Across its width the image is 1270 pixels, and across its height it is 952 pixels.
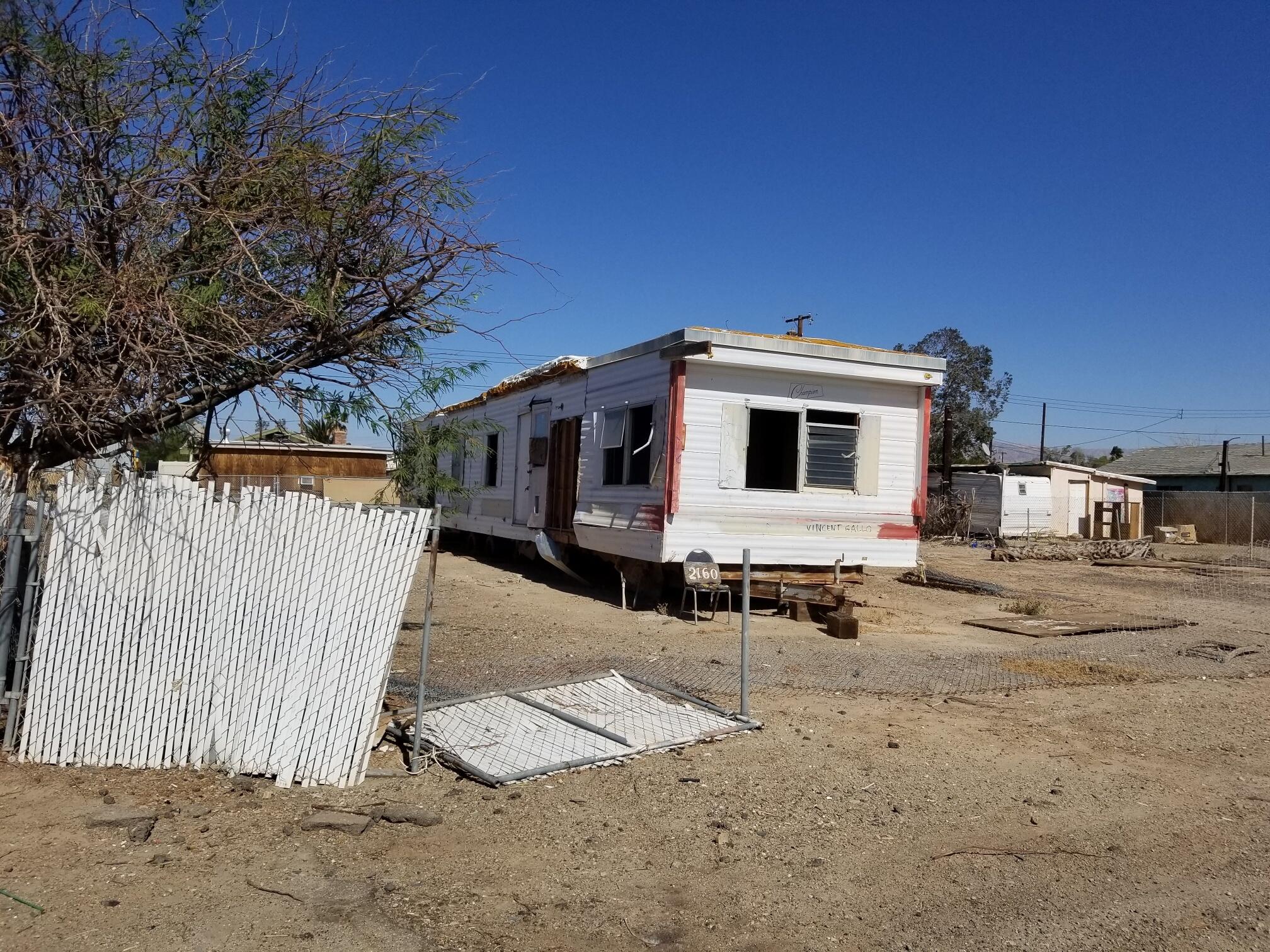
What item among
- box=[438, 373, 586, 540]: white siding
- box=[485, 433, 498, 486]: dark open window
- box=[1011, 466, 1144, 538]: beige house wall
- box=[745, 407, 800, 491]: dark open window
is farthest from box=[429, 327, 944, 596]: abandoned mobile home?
box=[1011, 466, 1144, 538]: beige house wall

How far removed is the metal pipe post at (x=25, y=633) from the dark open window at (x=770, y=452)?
9.83 meters

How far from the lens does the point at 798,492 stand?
12023mm

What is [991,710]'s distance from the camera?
7.19 meters

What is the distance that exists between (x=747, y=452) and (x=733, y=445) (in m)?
0.75

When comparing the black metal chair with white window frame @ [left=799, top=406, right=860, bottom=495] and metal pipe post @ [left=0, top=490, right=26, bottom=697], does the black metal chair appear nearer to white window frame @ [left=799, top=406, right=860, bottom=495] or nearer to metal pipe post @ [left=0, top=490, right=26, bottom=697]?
white window frame @ [left=799, top=406, right=860, bottom=495]

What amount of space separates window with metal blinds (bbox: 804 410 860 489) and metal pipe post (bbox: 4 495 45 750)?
8594 mm

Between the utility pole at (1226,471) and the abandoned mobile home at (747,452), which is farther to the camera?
the utility pole at (1226,471)

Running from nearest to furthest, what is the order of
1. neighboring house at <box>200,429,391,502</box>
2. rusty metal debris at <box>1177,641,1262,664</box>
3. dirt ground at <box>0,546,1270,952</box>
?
dirt ground at <box>0,546,1270,952</box>
rusty metal debris at <box>1177,641,1262,664</box>
neighboring house at <box>200,429,391,502</box>

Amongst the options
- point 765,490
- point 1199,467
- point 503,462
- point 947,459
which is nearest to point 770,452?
point 765,490

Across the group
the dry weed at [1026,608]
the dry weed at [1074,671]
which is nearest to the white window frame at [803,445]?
the dry weed at [1026,608]

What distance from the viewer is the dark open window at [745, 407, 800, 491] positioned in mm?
14086

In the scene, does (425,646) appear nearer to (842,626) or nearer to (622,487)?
(842,626)

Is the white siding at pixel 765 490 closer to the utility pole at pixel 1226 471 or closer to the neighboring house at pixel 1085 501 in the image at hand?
the neighboring house at pixel 1085 501

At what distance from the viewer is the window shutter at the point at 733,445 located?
11711 mm
